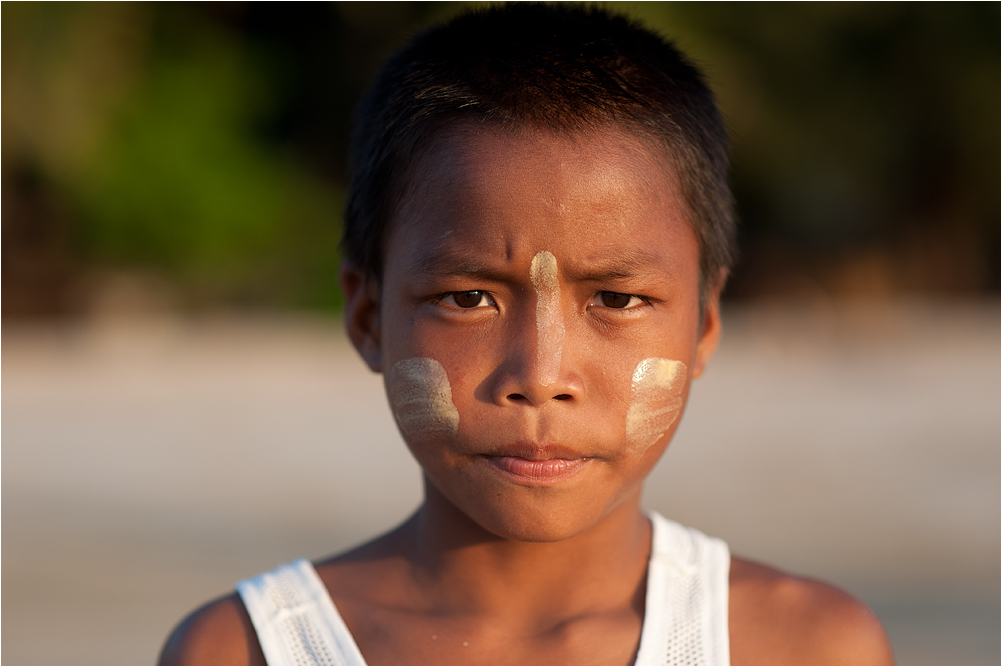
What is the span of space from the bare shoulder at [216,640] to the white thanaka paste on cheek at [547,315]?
786 mm

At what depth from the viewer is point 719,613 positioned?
182cm

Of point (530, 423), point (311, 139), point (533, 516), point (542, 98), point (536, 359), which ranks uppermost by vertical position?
point (311, 139)

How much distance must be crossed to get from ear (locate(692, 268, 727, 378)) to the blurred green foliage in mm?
11864

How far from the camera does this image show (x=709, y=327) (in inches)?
76.6

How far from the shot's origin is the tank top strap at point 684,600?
5.74 ft

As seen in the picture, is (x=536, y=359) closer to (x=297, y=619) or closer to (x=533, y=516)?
(x=533, y=516)

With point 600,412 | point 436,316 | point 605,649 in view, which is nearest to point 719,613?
point 605,649

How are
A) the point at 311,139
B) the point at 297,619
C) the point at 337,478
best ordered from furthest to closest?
the point at 311,139 < the point at 337,478 < the point at 297,619

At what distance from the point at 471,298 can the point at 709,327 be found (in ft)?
1.88

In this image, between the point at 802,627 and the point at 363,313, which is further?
the point at 363,313

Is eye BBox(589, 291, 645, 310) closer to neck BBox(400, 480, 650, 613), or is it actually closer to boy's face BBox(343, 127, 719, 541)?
boy's face BBox(343, 127, 719, 541)

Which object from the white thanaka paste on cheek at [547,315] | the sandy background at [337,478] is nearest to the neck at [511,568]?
the white thanaka paste on cheek at [547,315]

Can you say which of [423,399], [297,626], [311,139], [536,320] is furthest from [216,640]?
[311,139]

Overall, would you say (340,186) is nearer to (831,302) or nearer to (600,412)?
(831,302)
